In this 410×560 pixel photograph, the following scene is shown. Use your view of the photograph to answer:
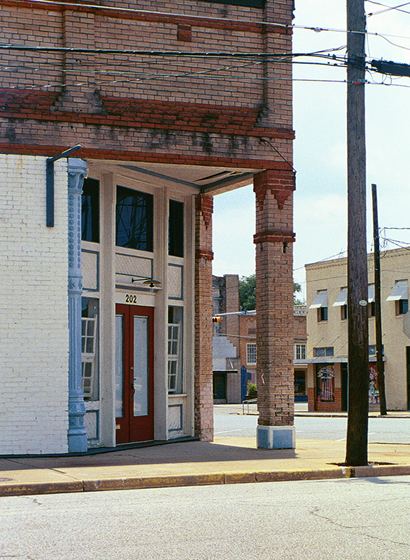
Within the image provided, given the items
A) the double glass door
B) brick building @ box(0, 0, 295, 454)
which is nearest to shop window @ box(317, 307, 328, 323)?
brick building @ box(0, 0, 295, 454)

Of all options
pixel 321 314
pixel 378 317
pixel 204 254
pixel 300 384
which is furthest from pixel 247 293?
pixel 204 254

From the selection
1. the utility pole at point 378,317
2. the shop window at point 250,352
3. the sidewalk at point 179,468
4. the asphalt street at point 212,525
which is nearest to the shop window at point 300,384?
the shop window at point 250,352

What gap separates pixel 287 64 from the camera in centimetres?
1886

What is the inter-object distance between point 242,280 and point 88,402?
91.2 meters

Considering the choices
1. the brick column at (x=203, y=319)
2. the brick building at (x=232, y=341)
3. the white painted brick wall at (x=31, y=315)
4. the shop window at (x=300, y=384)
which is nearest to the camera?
the white painted brick wall at (x=31, y=315)

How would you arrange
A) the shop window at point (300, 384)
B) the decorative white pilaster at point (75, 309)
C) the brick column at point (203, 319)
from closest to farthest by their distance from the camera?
the decorative white pilaster at point (75, 309), the brick column at point (203, 319), the shop window at point (300, 384)

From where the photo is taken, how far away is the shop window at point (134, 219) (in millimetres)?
19453

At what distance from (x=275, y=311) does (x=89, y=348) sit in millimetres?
3309

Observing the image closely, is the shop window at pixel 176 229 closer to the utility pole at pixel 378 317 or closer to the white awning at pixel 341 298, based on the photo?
the utility pole at pixel 378 317

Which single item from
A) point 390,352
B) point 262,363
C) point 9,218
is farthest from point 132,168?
point 390,352

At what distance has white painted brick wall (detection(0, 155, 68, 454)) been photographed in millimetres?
16672

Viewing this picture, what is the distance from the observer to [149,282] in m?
19.8

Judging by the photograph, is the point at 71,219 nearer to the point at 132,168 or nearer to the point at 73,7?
the point at 132,168

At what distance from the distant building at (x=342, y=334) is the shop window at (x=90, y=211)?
28899mm
